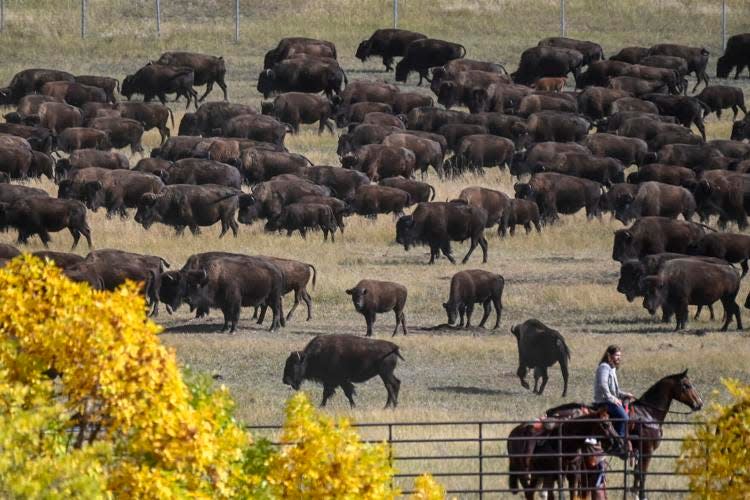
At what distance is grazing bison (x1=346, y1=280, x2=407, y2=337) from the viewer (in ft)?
96.8

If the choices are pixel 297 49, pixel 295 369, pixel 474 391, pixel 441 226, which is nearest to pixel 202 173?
pixel 441 226

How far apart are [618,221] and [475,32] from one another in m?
25.8

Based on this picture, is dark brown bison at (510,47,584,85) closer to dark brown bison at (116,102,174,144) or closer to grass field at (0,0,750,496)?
grass field at (0,0,750,496)

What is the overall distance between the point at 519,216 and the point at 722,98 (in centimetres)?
1692

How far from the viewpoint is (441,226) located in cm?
3609

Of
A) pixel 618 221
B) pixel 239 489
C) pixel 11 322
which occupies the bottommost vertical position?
pixel 618 221

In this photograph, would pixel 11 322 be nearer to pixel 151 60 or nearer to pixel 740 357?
pixel 740 357

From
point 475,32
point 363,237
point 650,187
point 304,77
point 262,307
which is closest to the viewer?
point 262,307

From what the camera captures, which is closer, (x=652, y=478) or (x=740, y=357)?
(x=652, y=478)

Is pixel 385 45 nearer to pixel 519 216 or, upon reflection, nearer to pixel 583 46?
pixel 583 46

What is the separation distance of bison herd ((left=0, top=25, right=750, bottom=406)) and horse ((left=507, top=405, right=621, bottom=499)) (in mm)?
7780

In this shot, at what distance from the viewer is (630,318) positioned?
31422 millimetres

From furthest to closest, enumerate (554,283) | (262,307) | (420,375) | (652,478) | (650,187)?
(650,187) → (554,283) → (262,307) → (420,375) → (652,478)

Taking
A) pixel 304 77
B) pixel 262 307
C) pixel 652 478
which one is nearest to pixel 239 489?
pixel 652 478
